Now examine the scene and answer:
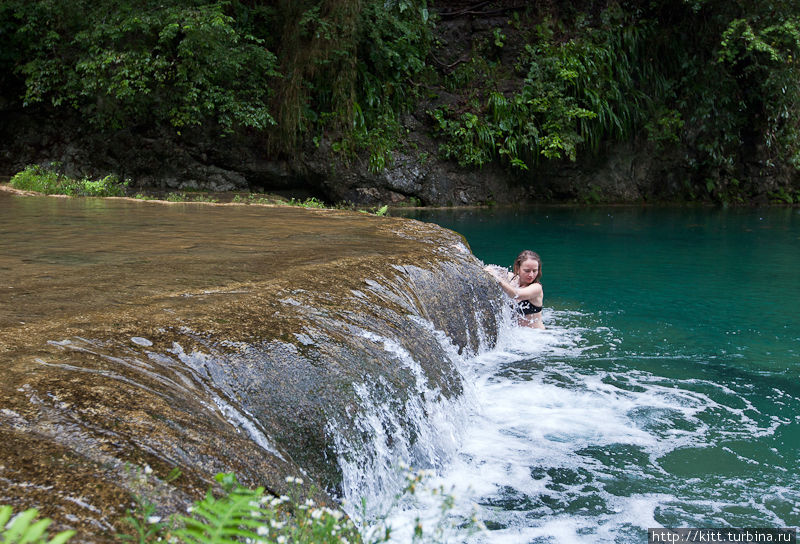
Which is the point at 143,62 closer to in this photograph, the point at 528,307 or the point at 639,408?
the point at 528,307

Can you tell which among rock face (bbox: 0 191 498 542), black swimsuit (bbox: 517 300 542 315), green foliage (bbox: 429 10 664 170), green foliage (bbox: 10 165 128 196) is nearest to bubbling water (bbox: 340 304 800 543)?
rock face (bbox: 0 191 498 542)

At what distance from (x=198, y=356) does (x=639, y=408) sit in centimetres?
348

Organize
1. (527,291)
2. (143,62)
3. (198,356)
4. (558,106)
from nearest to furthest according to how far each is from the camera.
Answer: (198,356) < (527,291) < (143,62) < (558,106)

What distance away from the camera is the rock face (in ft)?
6.91

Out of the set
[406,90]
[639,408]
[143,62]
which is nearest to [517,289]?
[639,408]

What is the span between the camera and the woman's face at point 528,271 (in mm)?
7641

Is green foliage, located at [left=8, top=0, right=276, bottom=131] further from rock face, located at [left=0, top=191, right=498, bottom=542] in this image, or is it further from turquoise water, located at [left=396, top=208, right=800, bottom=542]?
rock face, located at [left=0, top=191, right=498, bottom=542]

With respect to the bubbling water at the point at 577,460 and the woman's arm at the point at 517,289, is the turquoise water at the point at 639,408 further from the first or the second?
the woman's arm at the point at 517,289

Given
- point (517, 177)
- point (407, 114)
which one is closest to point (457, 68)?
point (407, 114)

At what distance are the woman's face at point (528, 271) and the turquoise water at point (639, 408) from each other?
1.86ft

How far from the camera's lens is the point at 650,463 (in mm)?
4297

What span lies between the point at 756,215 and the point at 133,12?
1563 centimetres

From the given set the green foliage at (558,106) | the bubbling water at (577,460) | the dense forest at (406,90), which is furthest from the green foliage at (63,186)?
the green foliage at (558,106)

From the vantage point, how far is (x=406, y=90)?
60.2ft
